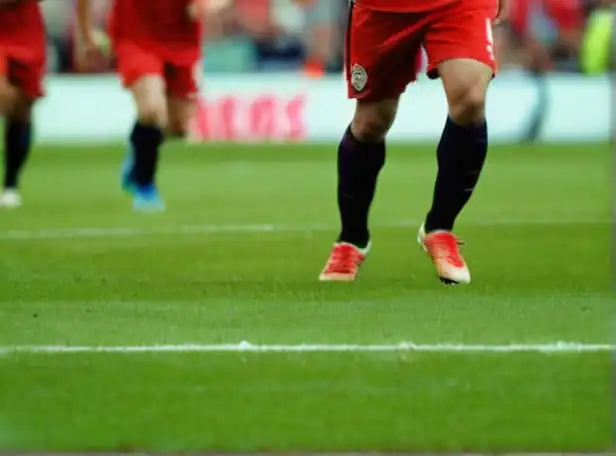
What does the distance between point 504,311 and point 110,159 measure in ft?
41.1

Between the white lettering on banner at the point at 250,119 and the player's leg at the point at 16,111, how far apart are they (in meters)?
7.94

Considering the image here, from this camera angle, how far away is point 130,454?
373 centimetres

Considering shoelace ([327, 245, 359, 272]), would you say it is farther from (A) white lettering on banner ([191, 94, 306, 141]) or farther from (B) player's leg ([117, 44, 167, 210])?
(A) white lettering on banner ([191, 94, 306, 141])

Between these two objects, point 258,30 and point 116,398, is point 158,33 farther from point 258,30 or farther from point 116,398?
point 258,30

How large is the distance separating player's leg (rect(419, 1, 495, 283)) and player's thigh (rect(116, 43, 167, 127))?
4.55 meters

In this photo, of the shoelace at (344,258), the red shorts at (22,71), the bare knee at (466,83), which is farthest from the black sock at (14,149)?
the bare knee at (466,83)

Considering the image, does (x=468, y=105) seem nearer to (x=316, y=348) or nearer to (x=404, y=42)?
(x=404, y=42)

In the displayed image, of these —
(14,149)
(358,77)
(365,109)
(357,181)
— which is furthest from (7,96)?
(358,77)

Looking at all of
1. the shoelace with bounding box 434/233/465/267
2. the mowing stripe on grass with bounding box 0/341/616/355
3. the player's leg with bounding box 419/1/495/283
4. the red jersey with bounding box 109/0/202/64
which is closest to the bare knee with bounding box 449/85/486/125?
the player's leg with bounding box 419/1/495/283

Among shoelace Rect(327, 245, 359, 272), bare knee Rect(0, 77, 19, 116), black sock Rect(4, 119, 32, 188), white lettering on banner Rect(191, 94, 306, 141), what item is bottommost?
white lettering on banner Rect(191, 94, 306, 141)

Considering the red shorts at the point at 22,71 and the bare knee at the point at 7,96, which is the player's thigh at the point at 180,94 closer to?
the red shorts at the point at 22,71

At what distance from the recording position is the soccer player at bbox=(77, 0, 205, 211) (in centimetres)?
1103

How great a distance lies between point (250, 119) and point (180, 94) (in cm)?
892

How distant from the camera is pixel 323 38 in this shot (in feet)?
71.1
